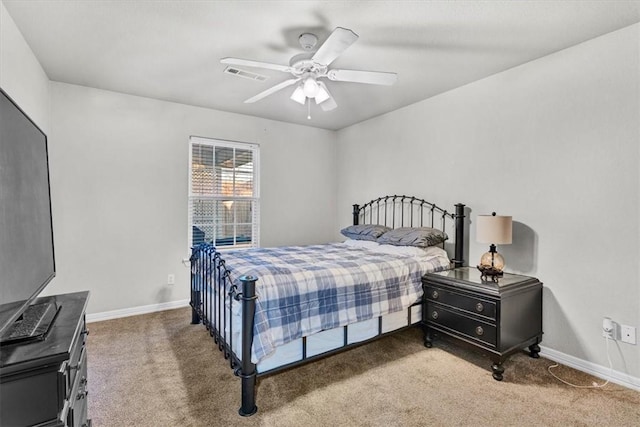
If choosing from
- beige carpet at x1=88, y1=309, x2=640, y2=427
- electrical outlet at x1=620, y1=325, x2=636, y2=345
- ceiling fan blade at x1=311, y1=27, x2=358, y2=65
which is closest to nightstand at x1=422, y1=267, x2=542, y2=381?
beige carpet at x1=88, y1=309, x2=640, y2=427

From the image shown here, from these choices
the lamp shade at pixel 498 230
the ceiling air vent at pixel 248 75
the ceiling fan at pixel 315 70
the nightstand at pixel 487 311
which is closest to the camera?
the ceiling fan at pixel 315 70

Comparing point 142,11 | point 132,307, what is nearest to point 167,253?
point 132,307

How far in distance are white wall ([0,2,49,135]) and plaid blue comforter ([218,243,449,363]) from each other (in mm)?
2003

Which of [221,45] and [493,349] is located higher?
[221,45]

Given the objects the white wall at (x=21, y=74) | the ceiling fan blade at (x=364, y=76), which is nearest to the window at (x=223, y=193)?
the white wall at (x=21, y=74)

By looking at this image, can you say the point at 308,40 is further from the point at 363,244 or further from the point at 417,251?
the point at 363,244

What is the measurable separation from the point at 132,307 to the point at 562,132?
472cm

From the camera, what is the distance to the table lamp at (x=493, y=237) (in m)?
2.62

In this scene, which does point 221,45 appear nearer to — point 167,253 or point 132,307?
point 167,253

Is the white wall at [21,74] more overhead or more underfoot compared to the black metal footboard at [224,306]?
more overhead

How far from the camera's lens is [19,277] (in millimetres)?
1266

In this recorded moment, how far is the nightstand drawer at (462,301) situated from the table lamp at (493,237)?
0.90ft

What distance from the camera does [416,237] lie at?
3260 millimetres

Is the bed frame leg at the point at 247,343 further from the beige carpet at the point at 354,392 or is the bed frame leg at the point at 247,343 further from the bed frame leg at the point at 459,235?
the bed frame leg at the point at 459,235
